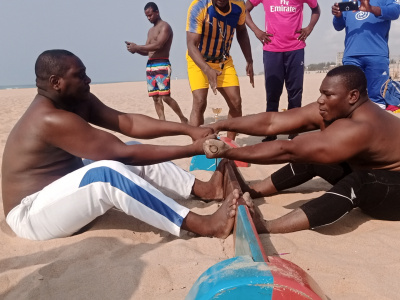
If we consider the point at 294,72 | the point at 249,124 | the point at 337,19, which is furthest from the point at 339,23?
the point at 249,124

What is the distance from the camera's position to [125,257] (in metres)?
2.20

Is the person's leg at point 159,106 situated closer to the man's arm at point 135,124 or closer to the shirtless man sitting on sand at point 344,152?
the man's arm at point 135,124

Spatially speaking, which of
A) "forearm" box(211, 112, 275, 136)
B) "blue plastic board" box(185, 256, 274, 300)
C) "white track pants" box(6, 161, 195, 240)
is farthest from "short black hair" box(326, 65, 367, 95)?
"blue plastic board" box(185, 256, 274, 300)

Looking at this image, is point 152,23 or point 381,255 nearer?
point 381,255

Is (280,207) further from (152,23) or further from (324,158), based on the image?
(152,23)

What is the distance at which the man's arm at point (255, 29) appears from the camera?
16.7 feet

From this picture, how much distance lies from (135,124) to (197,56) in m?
1.52

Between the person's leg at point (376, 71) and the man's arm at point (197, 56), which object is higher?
the man's arm at point (197, 56)

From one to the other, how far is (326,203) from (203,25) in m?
2.79

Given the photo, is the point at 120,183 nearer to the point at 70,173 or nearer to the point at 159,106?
the point at 70,173

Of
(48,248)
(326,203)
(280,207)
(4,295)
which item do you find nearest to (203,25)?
(280,207)

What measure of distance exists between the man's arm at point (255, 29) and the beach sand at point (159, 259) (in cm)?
294

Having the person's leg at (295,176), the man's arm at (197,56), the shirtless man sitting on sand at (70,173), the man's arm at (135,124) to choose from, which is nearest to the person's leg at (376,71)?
the man's arm at (197,56)

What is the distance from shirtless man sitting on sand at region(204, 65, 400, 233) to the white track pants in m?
0.48
